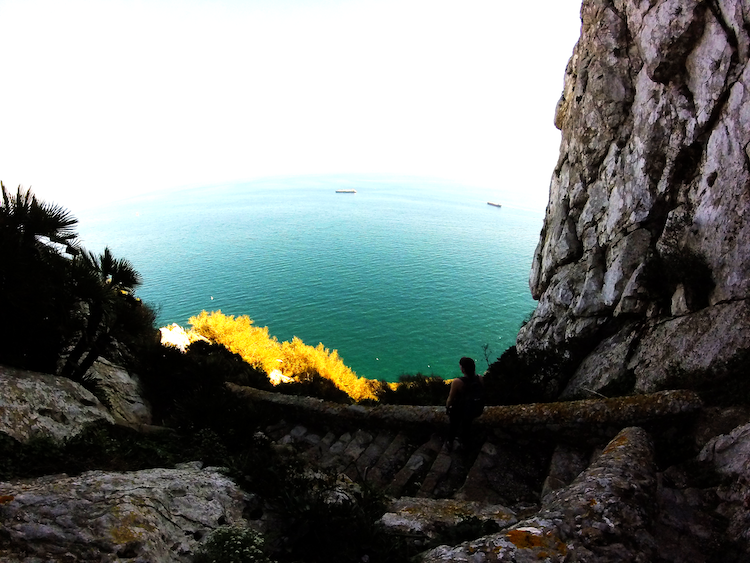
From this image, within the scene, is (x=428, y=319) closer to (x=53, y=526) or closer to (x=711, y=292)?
(x=711, y=292)

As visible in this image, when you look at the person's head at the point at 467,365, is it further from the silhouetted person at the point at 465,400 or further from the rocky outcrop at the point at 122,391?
the rocky outcrop at the point at 122,391

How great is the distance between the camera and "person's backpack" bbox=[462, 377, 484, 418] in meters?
6.68

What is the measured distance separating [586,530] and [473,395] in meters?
3.54

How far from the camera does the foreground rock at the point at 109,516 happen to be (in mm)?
2824

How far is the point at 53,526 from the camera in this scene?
2.96 m

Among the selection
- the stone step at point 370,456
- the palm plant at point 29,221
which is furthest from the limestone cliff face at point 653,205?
the palm plant at point 29,221

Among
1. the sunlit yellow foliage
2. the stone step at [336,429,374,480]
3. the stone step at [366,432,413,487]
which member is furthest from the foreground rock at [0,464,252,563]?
the sunlit yellow foliage

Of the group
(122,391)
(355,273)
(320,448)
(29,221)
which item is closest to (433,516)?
(320,448)

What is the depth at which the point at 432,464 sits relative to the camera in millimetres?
6977

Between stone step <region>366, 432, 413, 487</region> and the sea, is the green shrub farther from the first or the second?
the sea

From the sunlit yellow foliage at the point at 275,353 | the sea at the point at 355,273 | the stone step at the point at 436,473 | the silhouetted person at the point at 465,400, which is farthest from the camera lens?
the sea at the point at 355,273

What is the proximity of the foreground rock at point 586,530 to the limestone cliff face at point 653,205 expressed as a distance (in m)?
4.13

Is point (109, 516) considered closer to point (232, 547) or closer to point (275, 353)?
point (232, 547)

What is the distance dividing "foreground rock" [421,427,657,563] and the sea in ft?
52.3
